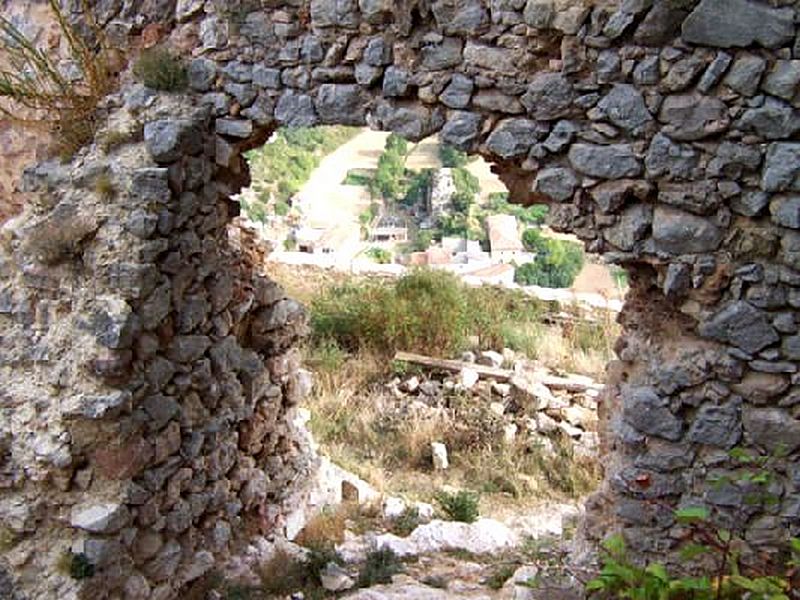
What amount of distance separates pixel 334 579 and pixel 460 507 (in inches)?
47.1

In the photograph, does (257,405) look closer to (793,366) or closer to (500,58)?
(500,58)

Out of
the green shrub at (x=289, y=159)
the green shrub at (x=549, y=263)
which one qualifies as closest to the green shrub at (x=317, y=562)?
the green shrub at (x=549, y=263)

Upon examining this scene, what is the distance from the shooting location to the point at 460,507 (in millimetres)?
5301

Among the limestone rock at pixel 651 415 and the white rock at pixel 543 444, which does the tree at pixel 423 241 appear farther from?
the limestone rock at pixel 651 415

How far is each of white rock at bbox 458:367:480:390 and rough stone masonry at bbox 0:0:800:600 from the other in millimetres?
3161

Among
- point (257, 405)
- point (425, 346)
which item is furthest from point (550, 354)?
point (257, 405)

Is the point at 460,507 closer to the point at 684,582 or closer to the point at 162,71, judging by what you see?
the point at 684,582

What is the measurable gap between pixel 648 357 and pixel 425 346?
5.06 meters

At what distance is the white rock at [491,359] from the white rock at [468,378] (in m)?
→ 0.39

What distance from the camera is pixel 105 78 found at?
164 inches

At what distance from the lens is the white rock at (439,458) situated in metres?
6.29

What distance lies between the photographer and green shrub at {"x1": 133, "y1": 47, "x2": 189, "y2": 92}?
154 inches

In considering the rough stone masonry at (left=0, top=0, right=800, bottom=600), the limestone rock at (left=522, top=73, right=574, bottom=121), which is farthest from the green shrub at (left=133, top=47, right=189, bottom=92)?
the limestone rock at (left=522, top=73, right=574, bottom=121)

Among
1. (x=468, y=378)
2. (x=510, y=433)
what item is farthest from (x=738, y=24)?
(x=468, y=378)
